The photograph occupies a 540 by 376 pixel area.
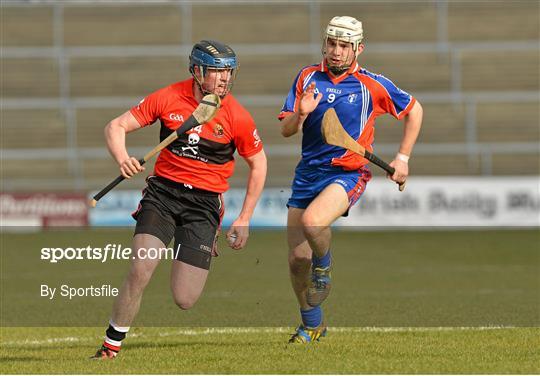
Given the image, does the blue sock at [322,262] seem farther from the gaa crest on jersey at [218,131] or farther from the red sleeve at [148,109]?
the red sleeve at [148,109]

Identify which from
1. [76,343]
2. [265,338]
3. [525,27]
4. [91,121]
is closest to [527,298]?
[265,338]

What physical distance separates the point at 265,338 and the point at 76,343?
4.56ft

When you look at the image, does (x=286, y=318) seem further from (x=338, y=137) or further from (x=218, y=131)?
(x=218, y=131)

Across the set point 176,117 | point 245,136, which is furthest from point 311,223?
point 176,117

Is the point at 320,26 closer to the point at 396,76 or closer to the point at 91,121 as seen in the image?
the point at 396,76

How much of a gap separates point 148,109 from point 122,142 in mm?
348

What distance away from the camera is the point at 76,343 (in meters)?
8.38

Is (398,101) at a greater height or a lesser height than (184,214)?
greater

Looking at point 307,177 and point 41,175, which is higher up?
point 307,177

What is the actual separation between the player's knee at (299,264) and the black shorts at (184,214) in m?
0.79

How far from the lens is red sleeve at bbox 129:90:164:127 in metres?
7.24

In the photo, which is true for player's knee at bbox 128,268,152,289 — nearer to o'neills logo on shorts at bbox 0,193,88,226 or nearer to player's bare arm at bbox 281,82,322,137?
player's bare arm at bbox 281,82,322,137

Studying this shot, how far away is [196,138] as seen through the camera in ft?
24.1

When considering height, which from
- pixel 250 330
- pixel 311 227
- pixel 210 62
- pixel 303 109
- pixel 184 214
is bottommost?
pixel 250 330
